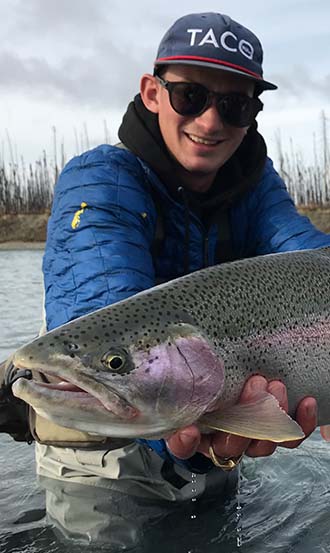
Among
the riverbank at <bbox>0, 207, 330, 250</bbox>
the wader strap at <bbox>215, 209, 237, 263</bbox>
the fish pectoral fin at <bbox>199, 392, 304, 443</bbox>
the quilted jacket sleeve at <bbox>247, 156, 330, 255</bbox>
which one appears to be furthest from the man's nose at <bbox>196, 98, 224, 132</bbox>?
the riverbank at <bbox>0, 207, 330, 250</bbox>

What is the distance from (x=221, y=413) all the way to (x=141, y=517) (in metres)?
1.63

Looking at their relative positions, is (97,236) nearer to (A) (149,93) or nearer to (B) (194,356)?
(A) (149,93)

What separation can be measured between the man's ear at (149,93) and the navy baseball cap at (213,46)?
0.41 ft

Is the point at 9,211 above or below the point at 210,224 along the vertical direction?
below

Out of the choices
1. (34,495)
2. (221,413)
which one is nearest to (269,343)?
(221,413)

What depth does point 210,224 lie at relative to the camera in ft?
13.9

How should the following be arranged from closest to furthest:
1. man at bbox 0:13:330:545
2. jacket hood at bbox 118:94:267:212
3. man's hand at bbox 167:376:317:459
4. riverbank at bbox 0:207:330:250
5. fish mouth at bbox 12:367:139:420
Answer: fish mouth at bbox 12:367:139:420 < man's hand at bbox 167:376:317:459 < man at bbox 0:13:330:545 < jacket hood at bbox 118:94:267:212 < riverbank at bbox 0:207:330:250

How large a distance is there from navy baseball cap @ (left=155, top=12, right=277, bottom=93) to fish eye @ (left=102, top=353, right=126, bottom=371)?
5.94 ft

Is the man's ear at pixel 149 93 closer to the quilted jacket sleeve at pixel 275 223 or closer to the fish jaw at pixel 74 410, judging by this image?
the quilted jacket sleeve at pixel 275 223

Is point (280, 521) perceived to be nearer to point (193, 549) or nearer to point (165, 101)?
point (193, 549)

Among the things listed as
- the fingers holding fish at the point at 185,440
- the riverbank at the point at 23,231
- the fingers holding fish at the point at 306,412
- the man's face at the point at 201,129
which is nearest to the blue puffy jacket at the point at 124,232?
the man's face at the point at 201,129

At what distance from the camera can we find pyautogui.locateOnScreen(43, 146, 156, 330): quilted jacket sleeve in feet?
11.3

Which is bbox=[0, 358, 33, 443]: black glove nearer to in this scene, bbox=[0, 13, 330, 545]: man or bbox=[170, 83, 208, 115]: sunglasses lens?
bbox=[0, 13, 330, 545]: man

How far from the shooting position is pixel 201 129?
390 centimetres
